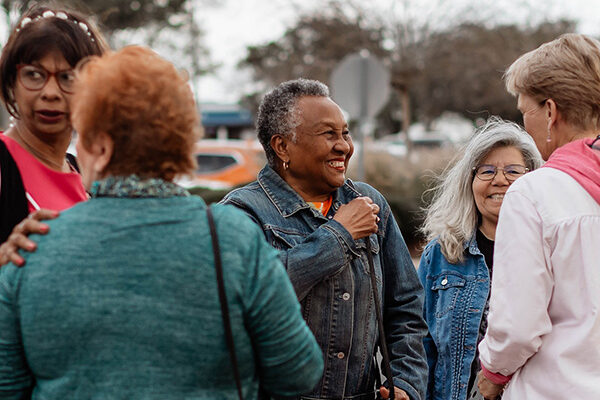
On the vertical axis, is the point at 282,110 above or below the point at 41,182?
above

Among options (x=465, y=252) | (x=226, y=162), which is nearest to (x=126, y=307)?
(x=465, y=252)

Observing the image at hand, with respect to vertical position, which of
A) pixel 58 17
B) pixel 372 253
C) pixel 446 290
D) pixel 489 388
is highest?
pixel 58 17

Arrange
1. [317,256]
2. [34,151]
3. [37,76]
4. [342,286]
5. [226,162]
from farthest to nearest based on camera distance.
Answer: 1. [226,162]
2. [342,286]
3. [317,256]
4. [34,151]
5. [37,76]

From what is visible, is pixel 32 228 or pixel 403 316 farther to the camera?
pixel 403 316

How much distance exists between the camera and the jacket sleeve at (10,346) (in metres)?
1.68

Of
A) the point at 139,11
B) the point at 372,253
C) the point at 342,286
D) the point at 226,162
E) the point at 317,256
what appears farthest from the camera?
the point at 139,11

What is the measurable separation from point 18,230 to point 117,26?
2198 centimetres

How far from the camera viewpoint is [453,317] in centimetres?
326

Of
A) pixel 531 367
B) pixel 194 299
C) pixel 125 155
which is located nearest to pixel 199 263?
pixel 194 299

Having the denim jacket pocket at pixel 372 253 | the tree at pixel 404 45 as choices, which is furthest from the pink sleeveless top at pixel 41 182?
the tree at pixel 404 45

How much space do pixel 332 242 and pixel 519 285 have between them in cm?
67

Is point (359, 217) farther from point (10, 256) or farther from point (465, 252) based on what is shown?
point (10, 256)

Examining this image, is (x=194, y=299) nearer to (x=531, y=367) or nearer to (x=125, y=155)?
(x=125, y=155)

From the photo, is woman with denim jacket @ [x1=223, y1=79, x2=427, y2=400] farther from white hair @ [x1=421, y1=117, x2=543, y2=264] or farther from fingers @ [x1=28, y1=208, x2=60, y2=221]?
fingers @ [x1=28, y1=208, x2=60, y2=221]
